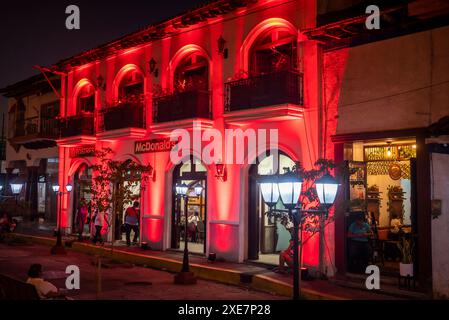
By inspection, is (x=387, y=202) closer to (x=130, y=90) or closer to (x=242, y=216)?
(x=242, y=216)

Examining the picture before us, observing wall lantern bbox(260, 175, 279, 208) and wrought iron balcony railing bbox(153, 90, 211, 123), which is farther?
wrought iron balcony railing bbox(153, 90, 211, 123)

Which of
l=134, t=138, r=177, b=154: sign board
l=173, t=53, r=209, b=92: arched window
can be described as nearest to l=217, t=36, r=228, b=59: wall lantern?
l=173, t=53, r=209, b=92: arched window

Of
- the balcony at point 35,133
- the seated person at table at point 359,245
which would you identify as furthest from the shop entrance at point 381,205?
the balcony at point 35,133

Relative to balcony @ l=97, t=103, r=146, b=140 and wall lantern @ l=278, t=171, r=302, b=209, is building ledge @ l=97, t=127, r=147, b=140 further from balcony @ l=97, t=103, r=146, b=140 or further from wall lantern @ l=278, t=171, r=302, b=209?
wall lantern @ l=278, t=171, r=302, b=209

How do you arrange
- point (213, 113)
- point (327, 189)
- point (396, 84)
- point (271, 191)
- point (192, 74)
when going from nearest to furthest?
point (327, 189) → point (271, 191) → point (396, 84) → point (213, 113) → point (192, 74)

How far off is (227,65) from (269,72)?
209 centimetres

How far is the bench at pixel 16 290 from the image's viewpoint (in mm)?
7828

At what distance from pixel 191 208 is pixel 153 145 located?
305 centimetres

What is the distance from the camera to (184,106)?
16703 millimetres

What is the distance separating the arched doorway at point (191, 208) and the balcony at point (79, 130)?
213 inches

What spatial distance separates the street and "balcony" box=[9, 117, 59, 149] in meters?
8.43

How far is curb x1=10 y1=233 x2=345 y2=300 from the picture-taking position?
38.5 feet

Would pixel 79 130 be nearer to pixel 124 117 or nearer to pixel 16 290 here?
pixel 124 117

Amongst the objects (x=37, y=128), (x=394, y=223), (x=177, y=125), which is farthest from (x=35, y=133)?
(x=394, y=223)
